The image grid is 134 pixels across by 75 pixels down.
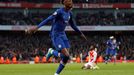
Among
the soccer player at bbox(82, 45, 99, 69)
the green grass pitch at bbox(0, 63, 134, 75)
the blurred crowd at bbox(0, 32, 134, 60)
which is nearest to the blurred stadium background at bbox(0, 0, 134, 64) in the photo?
the blurred crowd at bbox(0, 32, 134, 60)

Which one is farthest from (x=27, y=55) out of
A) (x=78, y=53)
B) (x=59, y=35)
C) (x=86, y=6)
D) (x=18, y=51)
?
(x=59, y=35)

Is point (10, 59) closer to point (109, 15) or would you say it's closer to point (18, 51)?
point (18, 51)

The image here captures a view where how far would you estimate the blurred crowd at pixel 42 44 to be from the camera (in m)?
57.5

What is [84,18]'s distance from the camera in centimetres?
6253

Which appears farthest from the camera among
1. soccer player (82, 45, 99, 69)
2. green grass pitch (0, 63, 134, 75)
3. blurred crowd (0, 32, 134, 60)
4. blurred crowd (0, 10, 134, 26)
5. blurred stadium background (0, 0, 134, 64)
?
blurred crowd (0, 10, 134, 26)

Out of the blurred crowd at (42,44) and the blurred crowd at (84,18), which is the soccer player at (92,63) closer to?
the blurred crowd at (42,44)

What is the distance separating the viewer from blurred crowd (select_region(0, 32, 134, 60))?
5750 centimetres

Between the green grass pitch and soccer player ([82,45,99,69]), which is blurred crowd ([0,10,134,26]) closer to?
soccer player ([82,45,99,69])

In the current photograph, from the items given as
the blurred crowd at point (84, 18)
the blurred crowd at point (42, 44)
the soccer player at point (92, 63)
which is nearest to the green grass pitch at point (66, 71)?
the soccer player at point (92, 63)

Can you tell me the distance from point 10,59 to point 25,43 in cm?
587

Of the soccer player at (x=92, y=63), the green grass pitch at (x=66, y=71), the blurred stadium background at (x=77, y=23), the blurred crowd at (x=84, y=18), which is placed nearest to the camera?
the green grass pitch at (x=66, y=71)

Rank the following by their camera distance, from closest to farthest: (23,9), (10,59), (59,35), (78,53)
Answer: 1. (59,35)
2. (10,59)
3. (78,53)
4. (23,9)

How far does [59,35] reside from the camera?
16.3 metres

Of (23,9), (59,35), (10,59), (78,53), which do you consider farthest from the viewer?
(23,9)
